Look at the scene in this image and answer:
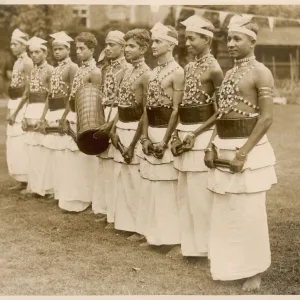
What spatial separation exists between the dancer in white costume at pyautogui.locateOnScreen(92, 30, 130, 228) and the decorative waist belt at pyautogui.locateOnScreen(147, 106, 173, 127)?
24.6 inches

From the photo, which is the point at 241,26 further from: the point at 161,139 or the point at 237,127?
the point at 161,139

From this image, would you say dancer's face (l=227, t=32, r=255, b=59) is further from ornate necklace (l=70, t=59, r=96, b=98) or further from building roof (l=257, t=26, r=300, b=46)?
ornate necklace (l=70, t=59, r=96, b=98)

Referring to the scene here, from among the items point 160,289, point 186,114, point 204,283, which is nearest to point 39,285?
point 160,289

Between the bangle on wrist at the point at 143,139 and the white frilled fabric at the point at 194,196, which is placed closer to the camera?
the white frilled fabric at the point at 194,196

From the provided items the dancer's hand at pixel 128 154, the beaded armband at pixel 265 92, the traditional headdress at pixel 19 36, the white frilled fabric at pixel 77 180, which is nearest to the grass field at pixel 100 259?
the white frilled fabric at pixel 77 180

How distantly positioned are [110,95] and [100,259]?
145 cm

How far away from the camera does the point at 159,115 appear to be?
438cm

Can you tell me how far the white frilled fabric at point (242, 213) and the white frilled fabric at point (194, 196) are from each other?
359 mm

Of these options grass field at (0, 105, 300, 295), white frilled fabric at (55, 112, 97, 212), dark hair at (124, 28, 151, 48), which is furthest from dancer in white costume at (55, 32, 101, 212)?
dark hair at (124, 28, 151, 48)

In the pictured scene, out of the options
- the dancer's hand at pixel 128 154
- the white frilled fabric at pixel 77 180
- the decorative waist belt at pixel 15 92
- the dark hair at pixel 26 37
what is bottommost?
the white frilled fabric at pixel 77 180

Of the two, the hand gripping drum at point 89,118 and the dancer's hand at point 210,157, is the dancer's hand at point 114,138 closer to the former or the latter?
the hand gripping drum at point 89,118

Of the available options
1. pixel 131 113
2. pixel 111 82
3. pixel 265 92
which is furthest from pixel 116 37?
pixel 265 92

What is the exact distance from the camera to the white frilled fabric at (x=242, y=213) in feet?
11.8

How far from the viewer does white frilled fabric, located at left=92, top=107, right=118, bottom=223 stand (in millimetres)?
5270
